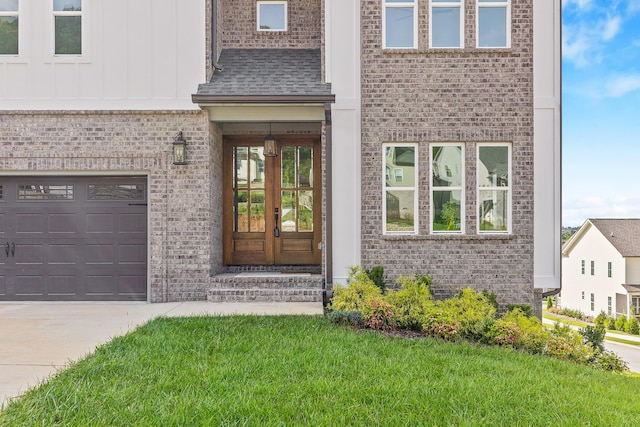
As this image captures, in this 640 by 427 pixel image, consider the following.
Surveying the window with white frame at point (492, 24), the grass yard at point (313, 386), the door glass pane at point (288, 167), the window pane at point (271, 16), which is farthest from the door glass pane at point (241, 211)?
the window with white frame at point (492, 24)

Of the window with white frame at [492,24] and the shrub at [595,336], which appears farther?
the window with white frame at [492,24]

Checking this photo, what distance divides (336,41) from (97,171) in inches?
194

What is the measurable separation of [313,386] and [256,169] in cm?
606

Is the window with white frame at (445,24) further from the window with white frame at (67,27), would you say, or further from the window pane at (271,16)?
the window with white frame at (67,27)

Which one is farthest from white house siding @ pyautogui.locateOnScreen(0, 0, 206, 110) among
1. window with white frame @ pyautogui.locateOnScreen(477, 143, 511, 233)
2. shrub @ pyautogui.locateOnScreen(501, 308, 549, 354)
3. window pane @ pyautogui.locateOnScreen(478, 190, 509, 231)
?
shrub @ pyautogui.locateOnScreen(501, 308, 549, 354)

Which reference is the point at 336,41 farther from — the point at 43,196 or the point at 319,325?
the point at 43,196

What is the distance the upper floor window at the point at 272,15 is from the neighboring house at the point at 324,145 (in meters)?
1.42

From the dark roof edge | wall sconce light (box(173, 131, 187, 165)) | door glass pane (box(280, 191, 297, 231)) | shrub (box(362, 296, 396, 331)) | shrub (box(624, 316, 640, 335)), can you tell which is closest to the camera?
shrub (box(362, 296, 396, 331))

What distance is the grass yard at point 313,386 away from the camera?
125 inches

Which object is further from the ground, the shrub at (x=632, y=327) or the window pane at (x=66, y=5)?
the window pane at (x=66, y=5)

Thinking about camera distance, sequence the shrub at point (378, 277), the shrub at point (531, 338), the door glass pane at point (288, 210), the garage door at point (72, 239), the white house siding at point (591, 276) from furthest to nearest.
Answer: the white house siding at point (591, 276)
the door glass pane at point (288, 210)
the garage door at point (72, 239)
the shrub at point (378, 277)
the shrub at point (531, 338)

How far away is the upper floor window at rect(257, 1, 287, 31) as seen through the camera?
8953mm

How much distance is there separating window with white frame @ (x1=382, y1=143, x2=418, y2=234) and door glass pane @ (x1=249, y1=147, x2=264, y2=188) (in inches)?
108

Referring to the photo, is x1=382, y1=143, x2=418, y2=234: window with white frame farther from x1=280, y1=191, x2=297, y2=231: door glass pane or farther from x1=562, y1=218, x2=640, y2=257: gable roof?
x1=562, y1=218, x2=640, y2=257: gable roof
